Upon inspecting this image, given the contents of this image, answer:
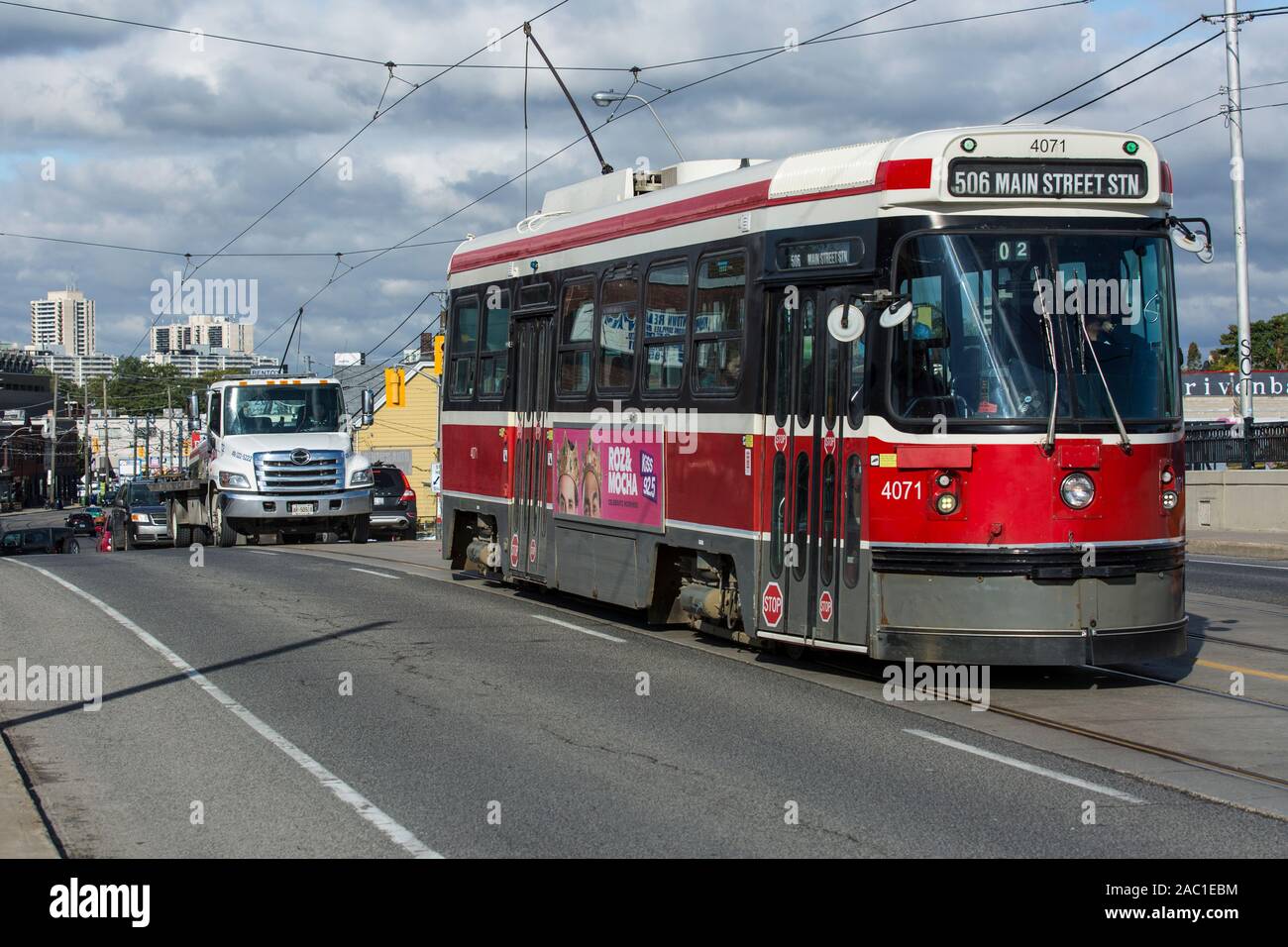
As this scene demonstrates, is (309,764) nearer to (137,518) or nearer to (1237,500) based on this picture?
(1237,500)

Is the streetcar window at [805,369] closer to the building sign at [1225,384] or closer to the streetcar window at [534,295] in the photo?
the streetcar window at [534,295]

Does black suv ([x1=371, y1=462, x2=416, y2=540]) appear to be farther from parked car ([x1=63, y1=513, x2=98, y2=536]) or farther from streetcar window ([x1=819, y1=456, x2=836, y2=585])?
parked car ([x1=63, y1=513, x2=98, y2=536])

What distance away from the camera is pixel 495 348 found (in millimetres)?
16719

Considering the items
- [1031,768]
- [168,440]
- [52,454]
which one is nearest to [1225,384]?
[168,440]

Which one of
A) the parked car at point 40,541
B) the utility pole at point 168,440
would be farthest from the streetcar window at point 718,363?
the utility pole at point 168,440

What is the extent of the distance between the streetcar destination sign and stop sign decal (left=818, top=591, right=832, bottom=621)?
113 inches

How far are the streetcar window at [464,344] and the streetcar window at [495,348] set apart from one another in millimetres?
328

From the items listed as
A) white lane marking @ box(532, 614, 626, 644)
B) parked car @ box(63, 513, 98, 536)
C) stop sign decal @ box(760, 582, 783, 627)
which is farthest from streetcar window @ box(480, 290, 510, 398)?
parked car @ box(63, 513, 98, 536)

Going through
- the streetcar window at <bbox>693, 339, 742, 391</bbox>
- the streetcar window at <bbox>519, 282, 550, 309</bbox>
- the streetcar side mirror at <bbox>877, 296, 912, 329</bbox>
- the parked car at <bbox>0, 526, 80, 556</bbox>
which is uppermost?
the streetcar window at <bbox>519, 282, 550, 309</bbox>

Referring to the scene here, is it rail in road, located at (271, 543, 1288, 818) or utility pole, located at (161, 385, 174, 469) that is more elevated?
utility pole, located at (161, 385, 174, 469)

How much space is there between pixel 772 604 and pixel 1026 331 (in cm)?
271

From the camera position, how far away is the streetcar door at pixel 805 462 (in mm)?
10789

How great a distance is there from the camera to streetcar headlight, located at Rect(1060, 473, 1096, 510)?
1016 cm
